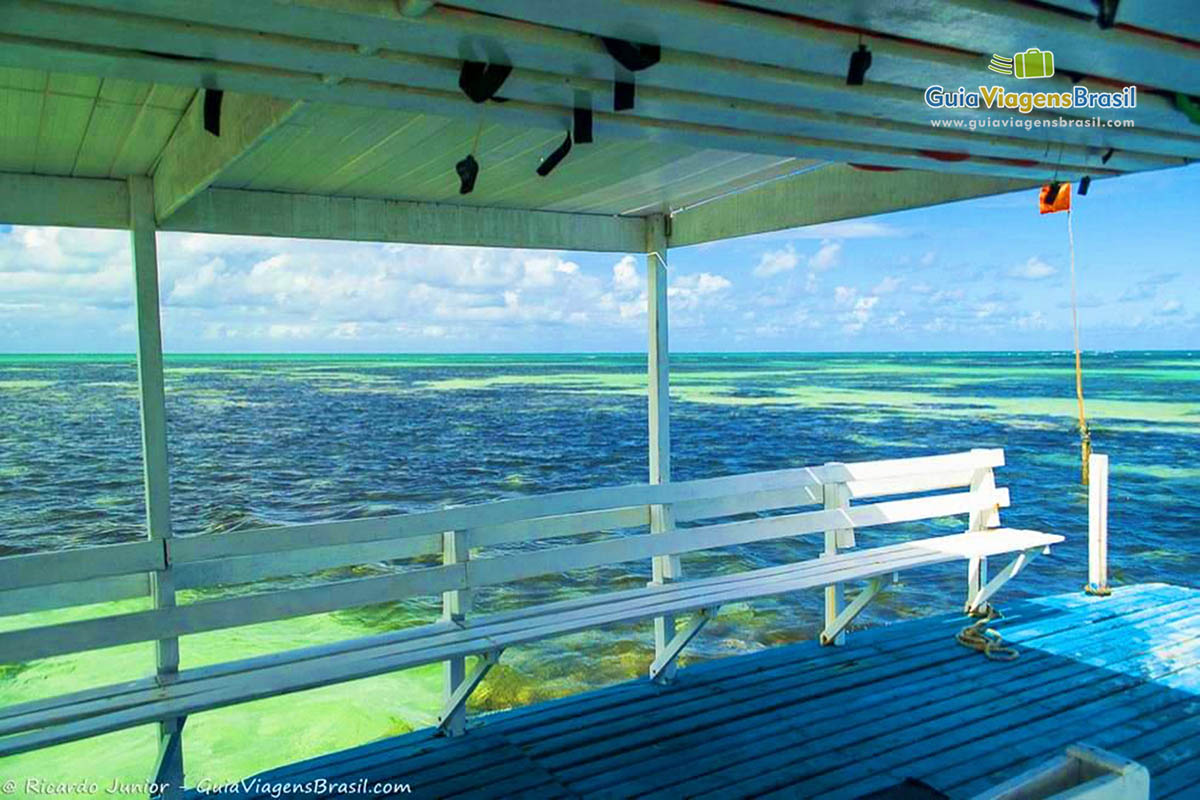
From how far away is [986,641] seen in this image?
3.89 meters

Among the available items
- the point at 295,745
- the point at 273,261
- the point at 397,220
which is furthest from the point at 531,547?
the point at 273,261

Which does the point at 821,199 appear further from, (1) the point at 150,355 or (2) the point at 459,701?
(1) the point at 150,355

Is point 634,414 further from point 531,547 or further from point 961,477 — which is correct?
point 961,477

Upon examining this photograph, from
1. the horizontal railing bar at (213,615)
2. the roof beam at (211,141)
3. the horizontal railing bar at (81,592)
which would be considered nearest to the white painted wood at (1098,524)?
the horizontal railing bar at (213,615)

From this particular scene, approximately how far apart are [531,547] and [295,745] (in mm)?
5174

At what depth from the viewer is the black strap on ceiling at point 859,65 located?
1.94 metres

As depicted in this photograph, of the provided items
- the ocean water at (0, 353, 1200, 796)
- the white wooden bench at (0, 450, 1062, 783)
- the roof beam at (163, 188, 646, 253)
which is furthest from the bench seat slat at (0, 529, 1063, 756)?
the roof beam at (163, 188, 646, 253)

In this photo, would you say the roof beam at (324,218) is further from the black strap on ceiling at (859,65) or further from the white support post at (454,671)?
the black strap on ceiling at (859,65)

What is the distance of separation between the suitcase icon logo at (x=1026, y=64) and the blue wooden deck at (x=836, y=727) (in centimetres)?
212

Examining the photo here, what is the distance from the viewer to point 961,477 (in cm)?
445

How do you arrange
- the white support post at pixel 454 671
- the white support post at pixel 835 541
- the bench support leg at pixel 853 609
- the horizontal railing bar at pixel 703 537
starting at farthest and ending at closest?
the white support post at pixel 835 541, the bench support leg at pixel 853 609, the horizontal railing bar at pixel 703 537, the white support post at pixel 454 671

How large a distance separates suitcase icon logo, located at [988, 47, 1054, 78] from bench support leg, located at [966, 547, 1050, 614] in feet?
9.05

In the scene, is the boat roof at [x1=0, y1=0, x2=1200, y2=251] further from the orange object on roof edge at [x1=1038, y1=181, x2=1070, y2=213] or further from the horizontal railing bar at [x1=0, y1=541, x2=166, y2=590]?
the horizontal railing bar at [x1=0, y1=541, x2=166, y2=590]

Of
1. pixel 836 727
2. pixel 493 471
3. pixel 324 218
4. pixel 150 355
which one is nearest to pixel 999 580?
pixel 836 727
